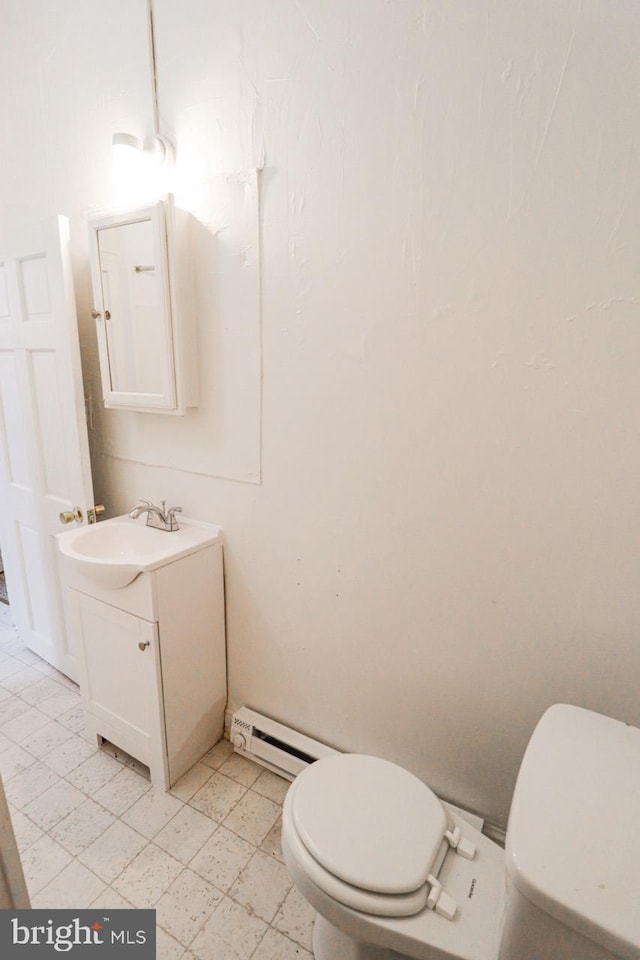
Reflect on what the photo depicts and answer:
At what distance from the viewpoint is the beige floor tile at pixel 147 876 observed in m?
1.08

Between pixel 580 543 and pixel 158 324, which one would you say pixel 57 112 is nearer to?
pixel 158 324

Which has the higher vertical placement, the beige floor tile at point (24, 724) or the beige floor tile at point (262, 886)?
the beige floor tile at point (262, 886)

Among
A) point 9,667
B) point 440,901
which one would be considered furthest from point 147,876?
point 9,667

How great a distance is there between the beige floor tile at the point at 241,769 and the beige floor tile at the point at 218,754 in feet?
0.05

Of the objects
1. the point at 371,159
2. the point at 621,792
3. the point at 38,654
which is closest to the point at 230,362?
the point at 371,159

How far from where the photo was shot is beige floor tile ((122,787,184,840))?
1.26 m

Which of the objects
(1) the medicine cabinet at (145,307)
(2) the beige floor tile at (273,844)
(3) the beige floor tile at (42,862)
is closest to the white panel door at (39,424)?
(1) the medicine cabinet at (145,307)

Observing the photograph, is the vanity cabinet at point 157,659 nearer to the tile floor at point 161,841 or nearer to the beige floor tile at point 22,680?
the tile floor at point 161,841

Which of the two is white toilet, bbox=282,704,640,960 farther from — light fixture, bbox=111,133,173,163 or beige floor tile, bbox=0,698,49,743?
light fixture, bbox=111,133,173,163

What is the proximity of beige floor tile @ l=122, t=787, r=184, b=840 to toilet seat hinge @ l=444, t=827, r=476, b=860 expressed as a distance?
87cm

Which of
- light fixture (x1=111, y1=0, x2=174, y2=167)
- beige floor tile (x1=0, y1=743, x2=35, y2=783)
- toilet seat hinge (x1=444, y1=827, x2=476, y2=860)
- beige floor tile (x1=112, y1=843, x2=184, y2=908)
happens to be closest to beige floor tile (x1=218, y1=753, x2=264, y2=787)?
beige floor tile (x1=112, y1=843, x2=184, y2=908)

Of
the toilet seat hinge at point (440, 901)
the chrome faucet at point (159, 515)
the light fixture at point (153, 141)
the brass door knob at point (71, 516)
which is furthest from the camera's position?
the brass door knob at point (71, 516)

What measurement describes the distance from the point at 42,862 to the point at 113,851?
182mm

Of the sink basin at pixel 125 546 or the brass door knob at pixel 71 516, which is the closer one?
the sink basin at pixel 125 546
